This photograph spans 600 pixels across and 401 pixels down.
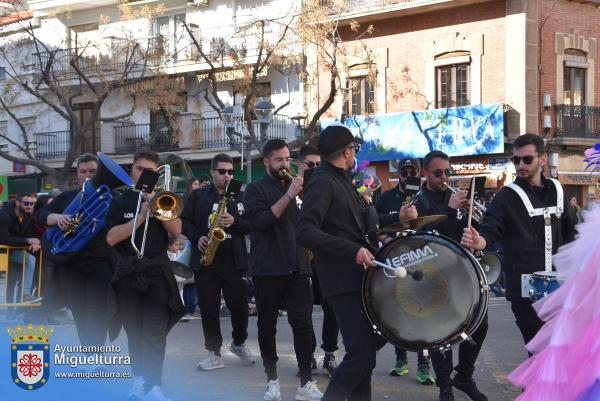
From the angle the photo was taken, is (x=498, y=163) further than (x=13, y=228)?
Yes

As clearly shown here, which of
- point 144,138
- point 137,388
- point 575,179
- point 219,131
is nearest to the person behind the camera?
point 137,388

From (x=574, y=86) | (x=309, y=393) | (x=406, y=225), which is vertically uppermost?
(x=574, y=86)

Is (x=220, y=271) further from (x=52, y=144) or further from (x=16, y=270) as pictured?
(x=52, y=144)

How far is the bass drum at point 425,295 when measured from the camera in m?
5.23

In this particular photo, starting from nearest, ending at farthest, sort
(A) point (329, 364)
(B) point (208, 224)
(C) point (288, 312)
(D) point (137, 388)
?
1. (D) point (137, 388)
2. (C) point (288, 312)
3. (A) point (329, 364)
4. (B) point (208, 224)

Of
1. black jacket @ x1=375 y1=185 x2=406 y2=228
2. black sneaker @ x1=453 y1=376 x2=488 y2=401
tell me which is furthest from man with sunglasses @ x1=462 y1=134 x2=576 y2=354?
black jacket @ x1=375 y1=185 x2=406 y2=228

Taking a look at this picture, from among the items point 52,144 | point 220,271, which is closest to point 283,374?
point 220,271

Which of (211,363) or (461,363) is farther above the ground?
(461,363)

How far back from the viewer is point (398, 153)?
2711 centimetres

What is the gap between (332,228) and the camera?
5598mm

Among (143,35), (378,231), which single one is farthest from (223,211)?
(143,35)

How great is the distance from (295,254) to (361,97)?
21.7 metres

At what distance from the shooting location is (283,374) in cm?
812

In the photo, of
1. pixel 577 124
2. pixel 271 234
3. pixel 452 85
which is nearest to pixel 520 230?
pixel 271 234
